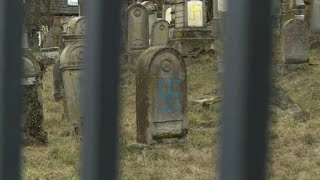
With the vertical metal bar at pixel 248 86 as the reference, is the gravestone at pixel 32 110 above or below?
below

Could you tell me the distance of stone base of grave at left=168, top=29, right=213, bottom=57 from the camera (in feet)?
41.1

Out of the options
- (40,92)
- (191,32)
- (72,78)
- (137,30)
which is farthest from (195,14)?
(40,92)

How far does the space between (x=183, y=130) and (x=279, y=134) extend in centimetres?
105

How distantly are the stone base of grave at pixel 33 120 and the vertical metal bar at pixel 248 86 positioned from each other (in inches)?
232

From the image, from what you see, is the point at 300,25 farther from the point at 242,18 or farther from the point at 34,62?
the point at 242,18

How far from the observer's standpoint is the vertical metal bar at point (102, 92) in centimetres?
74

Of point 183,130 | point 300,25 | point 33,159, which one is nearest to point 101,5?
point 33,159

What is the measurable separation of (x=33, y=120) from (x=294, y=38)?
5014mm

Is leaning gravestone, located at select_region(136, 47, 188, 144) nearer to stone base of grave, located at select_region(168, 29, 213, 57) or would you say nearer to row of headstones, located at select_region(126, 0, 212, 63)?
row of headstones, located at select_region(126, 0, 212, 63)

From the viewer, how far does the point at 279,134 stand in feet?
21.2

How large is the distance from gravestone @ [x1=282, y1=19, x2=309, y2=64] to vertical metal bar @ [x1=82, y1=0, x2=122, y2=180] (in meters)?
9.22

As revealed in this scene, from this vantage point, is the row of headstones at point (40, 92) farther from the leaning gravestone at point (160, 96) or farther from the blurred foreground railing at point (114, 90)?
the blurred foreground railing at point (114, 90)

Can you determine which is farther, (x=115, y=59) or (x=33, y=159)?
(x=33, y=159)

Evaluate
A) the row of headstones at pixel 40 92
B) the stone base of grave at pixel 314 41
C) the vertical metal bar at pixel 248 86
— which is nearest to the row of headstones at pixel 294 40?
the stone base of grave at pixel 314 41
